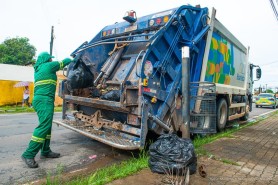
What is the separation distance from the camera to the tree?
40094 millimetres

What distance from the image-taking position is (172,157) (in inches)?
133

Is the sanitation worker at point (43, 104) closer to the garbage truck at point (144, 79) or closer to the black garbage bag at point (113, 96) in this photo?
the garbage truck at point (144, 79)

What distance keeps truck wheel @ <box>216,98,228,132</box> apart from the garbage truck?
0.21ft

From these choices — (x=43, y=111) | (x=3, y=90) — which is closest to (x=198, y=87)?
(x=43, y=111)

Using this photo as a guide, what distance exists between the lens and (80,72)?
17.7 feet

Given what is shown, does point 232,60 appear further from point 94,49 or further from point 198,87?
point 94,49

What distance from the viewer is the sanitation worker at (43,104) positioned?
3941 mm

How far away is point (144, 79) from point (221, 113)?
3.68 meters

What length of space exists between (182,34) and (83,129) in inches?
101

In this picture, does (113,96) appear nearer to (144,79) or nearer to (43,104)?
(144,79)

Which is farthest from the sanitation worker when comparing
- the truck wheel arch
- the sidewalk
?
the truck wheel arch

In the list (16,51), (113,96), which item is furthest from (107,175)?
(16,51)

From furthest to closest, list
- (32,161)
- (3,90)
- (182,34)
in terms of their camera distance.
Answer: (3,90)
(182,34)
(32,161)

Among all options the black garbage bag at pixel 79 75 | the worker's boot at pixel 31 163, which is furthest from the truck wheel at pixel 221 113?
the worker's boot at pixel 31 163
